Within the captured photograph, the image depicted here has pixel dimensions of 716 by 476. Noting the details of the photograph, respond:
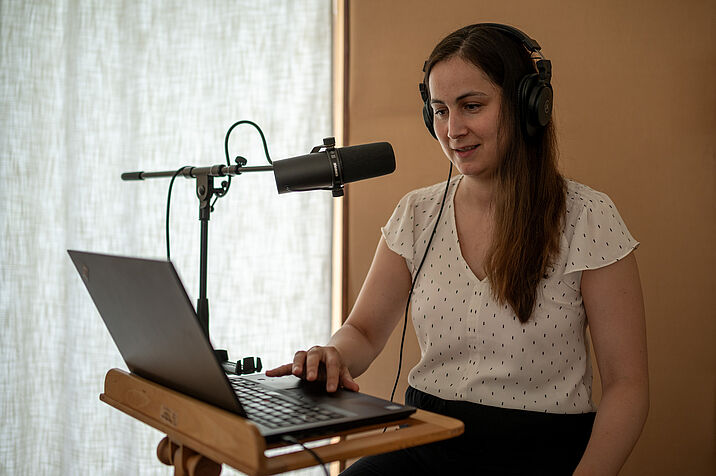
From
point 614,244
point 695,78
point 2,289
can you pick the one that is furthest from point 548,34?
point 2,289

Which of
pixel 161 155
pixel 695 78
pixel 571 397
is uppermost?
pixel 695 78

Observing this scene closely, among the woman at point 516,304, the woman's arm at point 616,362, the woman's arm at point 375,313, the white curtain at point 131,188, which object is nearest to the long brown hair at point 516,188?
the woman at point 516,304

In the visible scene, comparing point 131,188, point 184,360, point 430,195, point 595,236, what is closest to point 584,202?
point 595,236

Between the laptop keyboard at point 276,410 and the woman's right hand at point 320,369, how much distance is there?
0.25 feet

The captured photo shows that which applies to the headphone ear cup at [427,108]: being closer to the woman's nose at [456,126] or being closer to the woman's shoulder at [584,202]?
the woman's nose at [456,126]

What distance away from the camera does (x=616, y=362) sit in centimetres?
111

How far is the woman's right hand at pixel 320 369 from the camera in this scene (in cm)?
92

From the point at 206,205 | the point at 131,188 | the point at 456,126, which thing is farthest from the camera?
the point at 131,188

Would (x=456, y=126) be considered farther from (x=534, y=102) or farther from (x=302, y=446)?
(x=302, y=446)

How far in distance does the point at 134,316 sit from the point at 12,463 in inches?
46.5

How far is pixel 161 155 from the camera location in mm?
1831

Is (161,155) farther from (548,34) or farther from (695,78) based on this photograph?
(695,78)

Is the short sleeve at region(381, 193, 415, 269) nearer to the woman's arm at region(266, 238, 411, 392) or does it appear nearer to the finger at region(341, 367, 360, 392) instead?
the woman's arm at region(266, 238, 411, 392)

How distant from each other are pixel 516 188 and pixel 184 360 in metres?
0.76
